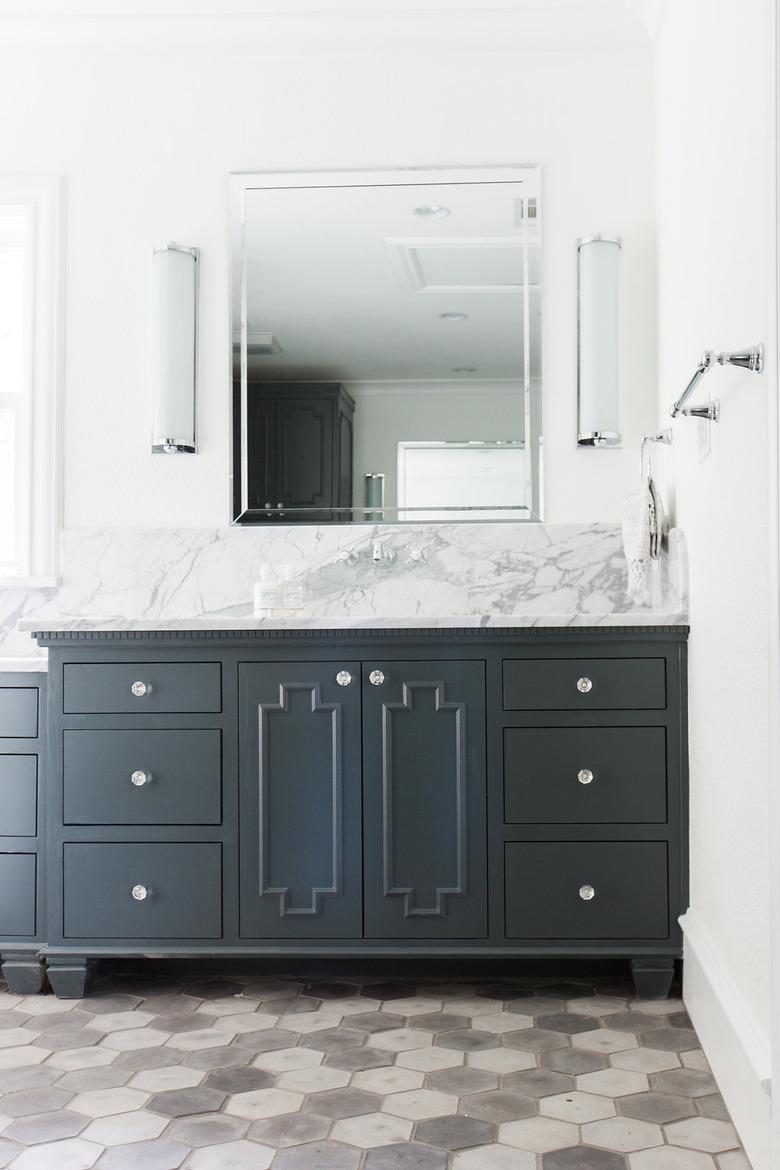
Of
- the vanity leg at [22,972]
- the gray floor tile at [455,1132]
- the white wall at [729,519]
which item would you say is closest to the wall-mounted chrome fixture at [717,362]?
the white wall at [729,519]

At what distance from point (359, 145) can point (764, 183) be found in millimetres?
1696

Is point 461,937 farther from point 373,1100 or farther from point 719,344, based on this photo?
point 719,344

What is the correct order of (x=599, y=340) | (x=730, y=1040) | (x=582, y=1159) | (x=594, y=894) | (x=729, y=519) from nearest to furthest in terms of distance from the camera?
(x=582, y=1159) → (x=730, y=1040) → (x=729, y=519) → (x=594, y=894) → (x=599, y=340)

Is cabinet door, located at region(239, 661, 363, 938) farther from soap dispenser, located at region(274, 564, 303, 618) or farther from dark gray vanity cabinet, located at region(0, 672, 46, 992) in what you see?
dark gray vanity cabinet, located at region(0, 672, 46, 992)

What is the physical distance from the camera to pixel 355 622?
8.02ft

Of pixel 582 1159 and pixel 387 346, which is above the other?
pixel 387 346

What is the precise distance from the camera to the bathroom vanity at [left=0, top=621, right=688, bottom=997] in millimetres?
2434

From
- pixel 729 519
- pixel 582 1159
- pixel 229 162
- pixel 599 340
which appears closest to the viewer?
pixel 582 1159

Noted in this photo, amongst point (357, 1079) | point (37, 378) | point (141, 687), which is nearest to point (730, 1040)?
point (357, 1079)

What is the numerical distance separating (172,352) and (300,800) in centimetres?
133

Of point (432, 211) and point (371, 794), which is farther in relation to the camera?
point (432, 211)

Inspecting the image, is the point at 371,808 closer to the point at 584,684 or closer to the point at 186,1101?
the point at 584,684

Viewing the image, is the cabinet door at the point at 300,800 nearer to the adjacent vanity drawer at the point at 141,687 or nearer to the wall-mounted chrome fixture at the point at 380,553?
the adjacent vanity drawer at the point at 141,687

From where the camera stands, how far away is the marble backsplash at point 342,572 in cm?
297
